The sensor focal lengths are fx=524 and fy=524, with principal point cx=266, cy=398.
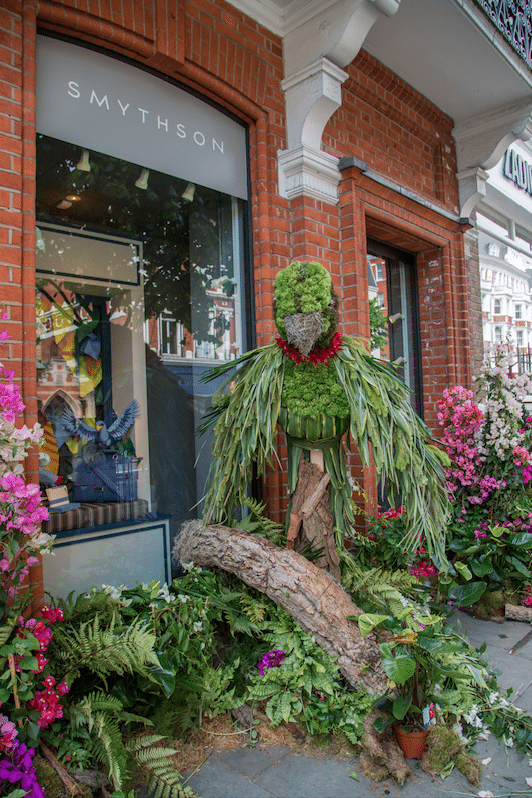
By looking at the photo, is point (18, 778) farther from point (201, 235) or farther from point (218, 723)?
point (201, 235)

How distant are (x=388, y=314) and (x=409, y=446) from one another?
3.20m

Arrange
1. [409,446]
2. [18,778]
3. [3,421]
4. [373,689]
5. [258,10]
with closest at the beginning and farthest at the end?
[18,778] < [3,421] < [373,689] < [409,446] < [258,10]

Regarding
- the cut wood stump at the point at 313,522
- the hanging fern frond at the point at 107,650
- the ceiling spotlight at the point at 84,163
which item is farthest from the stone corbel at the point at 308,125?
the hanging fern frond at the point at 107,650

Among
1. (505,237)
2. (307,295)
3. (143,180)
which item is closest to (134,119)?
(143,180)

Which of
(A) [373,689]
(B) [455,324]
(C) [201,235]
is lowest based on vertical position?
(A) [373,689]

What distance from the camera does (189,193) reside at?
3510 millimetres

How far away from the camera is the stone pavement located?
195 cm

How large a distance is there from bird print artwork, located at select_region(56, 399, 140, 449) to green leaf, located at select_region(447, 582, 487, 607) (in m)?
2.21

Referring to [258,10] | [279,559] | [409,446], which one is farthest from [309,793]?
[258,10]

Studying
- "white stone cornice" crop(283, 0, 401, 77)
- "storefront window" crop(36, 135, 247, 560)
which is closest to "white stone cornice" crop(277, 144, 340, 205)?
"storefront window" crop(36, 135, 247, 560)

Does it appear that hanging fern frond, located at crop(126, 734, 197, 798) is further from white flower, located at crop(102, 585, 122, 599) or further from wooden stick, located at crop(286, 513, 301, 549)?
wooden stick, located at crop(286, 513, 301, 549)

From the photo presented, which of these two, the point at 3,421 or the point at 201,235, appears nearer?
the point at 3,421

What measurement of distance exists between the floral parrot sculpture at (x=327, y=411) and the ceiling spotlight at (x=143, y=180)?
55.9 inches

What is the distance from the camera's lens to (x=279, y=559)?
8.08 ft
